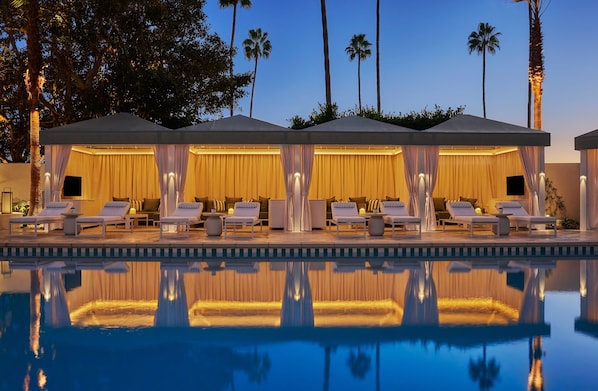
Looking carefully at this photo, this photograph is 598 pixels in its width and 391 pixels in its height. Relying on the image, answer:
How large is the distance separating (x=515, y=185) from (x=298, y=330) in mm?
11198

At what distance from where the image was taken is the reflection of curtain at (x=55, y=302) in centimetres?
545

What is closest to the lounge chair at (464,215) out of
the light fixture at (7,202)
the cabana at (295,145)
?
the cabana at (295,145)

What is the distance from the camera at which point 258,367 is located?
164 inches

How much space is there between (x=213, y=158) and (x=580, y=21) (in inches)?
672

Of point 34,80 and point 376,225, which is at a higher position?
point 34,80

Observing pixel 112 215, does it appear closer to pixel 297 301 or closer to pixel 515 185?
pixel 297 301

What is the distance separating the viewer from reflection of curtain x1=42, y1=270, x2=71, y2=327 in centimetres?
545

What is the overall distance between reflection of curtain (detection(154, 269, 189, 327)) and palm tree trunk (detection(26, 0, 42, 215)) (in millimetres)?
7669

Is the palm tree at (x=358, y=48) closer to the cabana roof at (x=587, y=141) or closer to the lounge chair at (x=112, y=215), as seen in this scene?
the cabana roof at (x=587, y=141)

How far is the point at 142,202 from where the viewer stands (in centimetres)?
1569

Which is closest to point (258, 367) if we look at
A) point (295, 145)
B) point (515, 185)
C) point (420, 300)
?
point (420, 300)

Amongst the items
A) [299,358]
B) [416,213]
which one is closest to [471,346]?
[299,358]

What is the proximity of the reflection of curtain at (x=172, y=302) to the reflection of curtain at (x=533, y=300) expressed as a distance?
149 inches

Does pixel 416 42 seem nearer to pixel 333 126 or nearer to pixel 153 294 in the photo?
pixel 333 126
